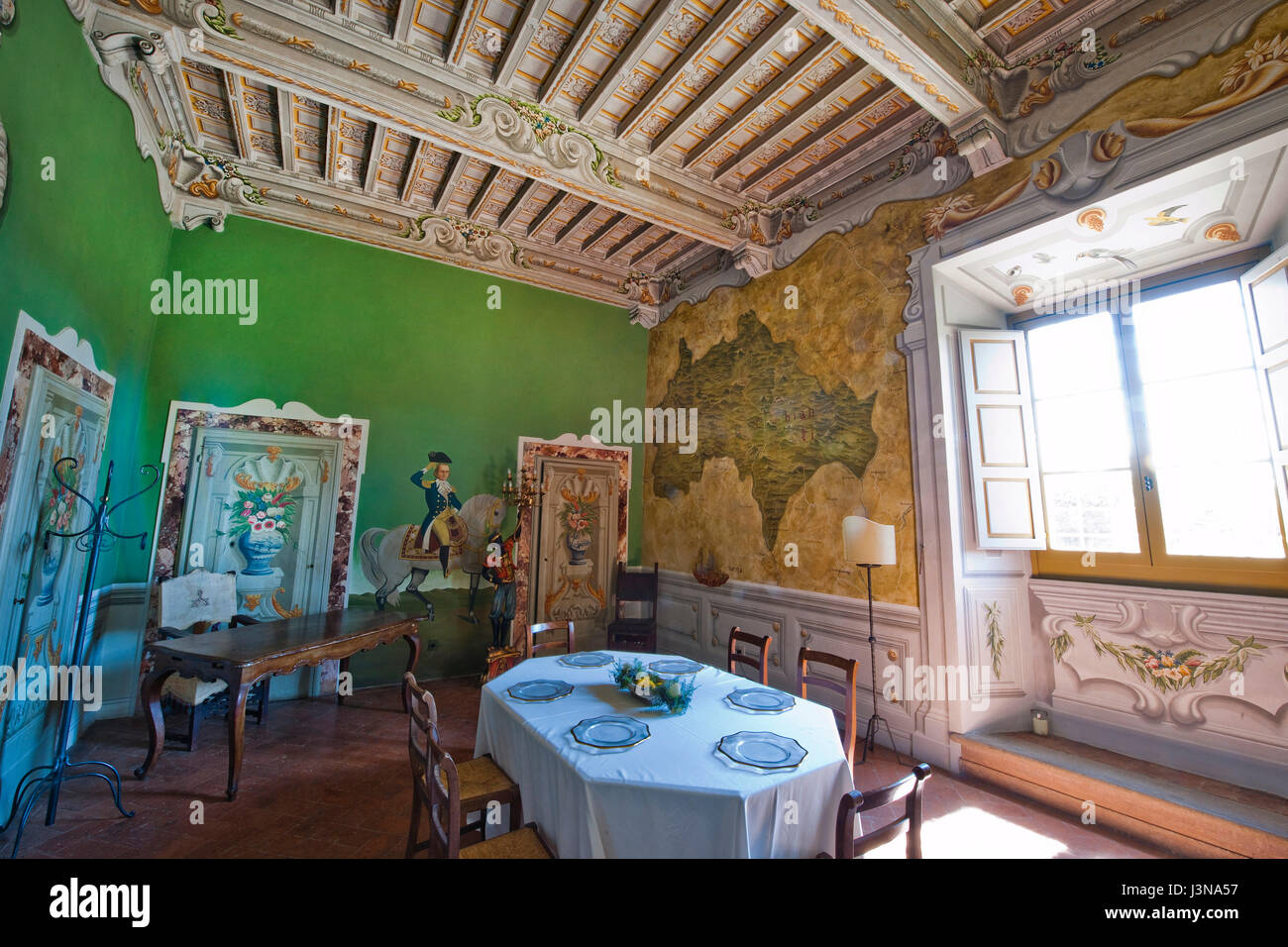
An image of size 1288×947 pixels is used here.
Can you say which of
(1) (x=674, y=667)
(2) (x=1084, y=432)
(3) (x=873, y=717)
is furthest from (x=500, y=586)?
(2) (x=1084, y=432)

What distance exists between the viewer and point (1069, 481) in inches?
148

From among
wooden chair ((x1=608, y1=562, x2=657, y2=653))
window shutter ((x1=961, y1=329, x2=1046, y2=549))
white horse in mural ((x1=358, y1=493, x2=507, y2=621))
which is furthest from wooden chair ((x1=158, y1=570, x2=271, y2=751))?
window shutter ((x1=961, y1=329, x2=1046, y2=549))

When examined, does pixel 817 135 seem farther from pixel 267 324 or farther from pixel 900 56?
pixel 267 324

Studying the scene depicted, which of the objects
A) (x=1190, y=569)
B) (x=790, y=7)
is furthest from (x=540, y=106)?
(x=1190, y=569)

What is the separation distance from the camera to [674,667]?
3.04m

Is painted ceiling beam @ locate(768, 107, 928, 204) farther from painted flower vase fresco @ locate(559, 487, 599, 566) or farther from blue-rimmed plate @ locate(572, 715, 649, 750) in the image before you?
blue-rimmed plate @ locate(572, 715, 649, 750)

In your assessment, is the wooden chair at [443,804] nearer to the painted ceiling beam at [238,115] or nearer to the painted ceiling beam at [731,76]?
the painted ceiling beam at [731,76]

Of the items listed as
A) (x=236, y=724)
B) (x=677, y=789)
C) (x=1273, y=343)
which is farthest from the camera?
(x=236, y=724)

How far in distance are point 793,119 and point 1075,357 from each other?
108 inches

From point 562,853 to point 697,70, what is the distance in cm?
447

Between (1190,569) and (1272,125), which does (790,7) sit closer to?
(1272,125)

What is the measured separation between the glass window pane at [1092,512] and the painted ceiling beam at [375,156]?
5729mm

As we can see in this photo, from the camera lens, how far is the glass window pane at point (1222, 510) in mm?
2941

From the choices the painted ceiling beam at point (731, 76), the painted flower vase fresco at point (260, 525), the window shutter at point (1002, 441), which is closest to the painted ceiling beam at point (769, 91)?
the painted ceiling beam at point (731, 76)
